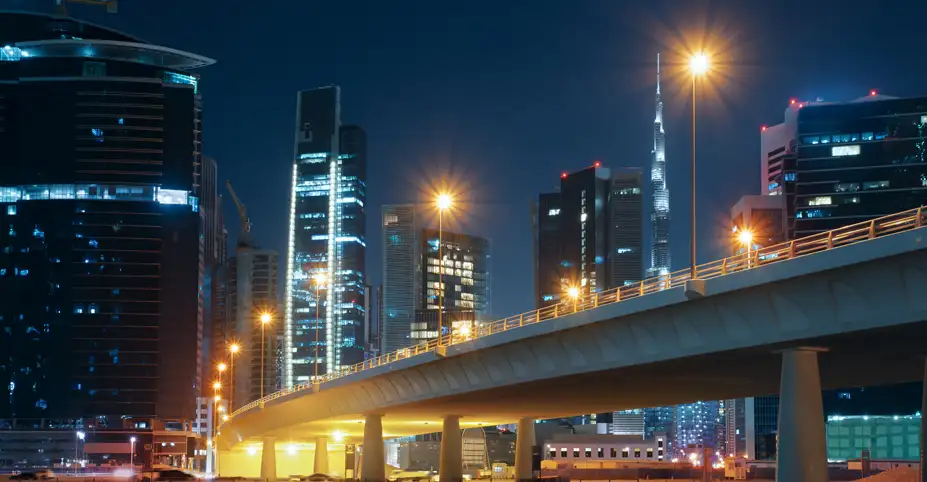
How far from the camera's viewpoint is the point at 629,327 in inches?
2000

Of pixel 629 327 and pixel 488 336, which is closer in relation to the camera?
pixel 629 327

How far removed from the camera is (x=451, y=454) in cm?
9075

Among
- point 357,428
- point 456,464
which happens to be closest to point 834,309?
point 456,464

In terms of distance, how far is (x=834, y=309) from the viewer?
40031mm

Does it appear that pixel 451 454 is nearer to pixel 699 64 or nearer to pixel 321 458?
pixel 321 458

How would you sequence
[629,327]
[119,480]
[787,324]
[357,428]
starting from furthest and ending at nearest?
[357,428], [119,480], [629,327], [787,324]

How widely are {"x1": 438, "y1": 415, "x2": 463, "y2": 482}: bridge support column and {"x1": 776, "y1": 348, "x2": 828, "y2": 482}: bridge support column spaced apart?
49038 mm

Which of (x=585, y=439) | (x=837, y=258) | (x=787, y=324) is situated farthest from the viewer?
(x=585, y=439)

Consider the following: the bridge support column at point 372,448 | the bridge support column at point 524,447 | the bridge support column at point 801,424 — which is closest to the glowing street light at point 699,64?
the bridge support column at point 801,424

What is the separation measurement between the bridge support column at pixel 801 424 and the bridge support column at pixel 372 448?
51468mm

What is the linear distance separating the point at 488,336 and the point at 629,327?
13.0 metres

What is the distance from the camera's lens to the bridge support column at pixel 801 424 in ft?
139

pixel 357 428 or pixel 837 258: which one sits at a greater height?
pixel 837 258

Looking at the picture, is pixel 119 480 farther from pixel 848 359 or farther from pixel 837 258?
pixel 837 258
